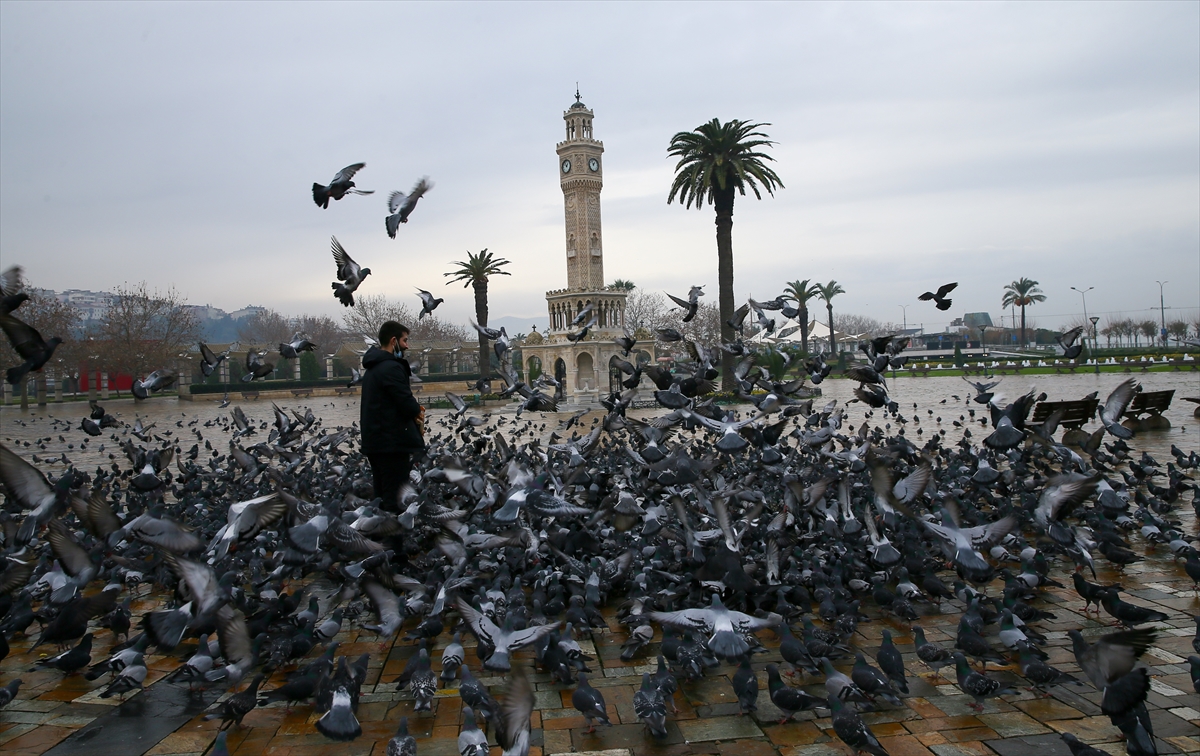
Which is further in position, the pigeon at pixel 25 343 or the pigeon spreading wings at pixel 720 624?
the pigeon at pixel 25 343

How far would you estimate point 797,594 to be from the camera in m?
5.24

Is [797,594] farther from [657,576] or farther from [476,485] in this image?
[476,485]

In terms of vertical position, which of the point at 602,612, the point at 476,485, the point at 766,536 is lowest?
the point at 602,612

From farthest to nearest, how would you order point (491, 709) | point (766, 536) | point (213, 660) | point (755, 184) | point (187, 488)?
point (755, 184)
point (187, 488)
point (766, 536)
point (213, 660)
point (491, 709)

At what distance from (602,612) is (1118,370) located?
43.6 metres

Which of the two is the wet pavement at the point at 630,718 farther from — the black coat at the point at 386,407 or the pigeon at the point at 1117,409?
the pigeon at the point at 1117,409

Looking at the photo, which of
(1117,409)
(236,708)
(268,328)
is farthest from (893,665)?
(268,328)

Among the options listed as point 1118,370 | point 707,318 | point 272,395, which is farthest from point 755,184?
point 707,318

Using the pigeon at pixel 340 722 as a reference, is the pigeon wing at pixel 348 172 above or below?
above

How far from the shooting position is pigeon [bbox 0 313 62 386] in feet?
17.9

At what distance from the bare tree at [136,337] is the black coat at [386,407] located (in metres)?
47.6

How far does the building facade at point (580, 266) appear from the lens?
46.6 m

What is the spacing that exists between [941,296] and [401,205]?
6617 millimetres

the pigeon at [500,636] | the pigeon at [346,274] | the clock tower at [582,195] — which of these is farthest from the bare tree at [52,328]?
the pigeon at [500,636]
